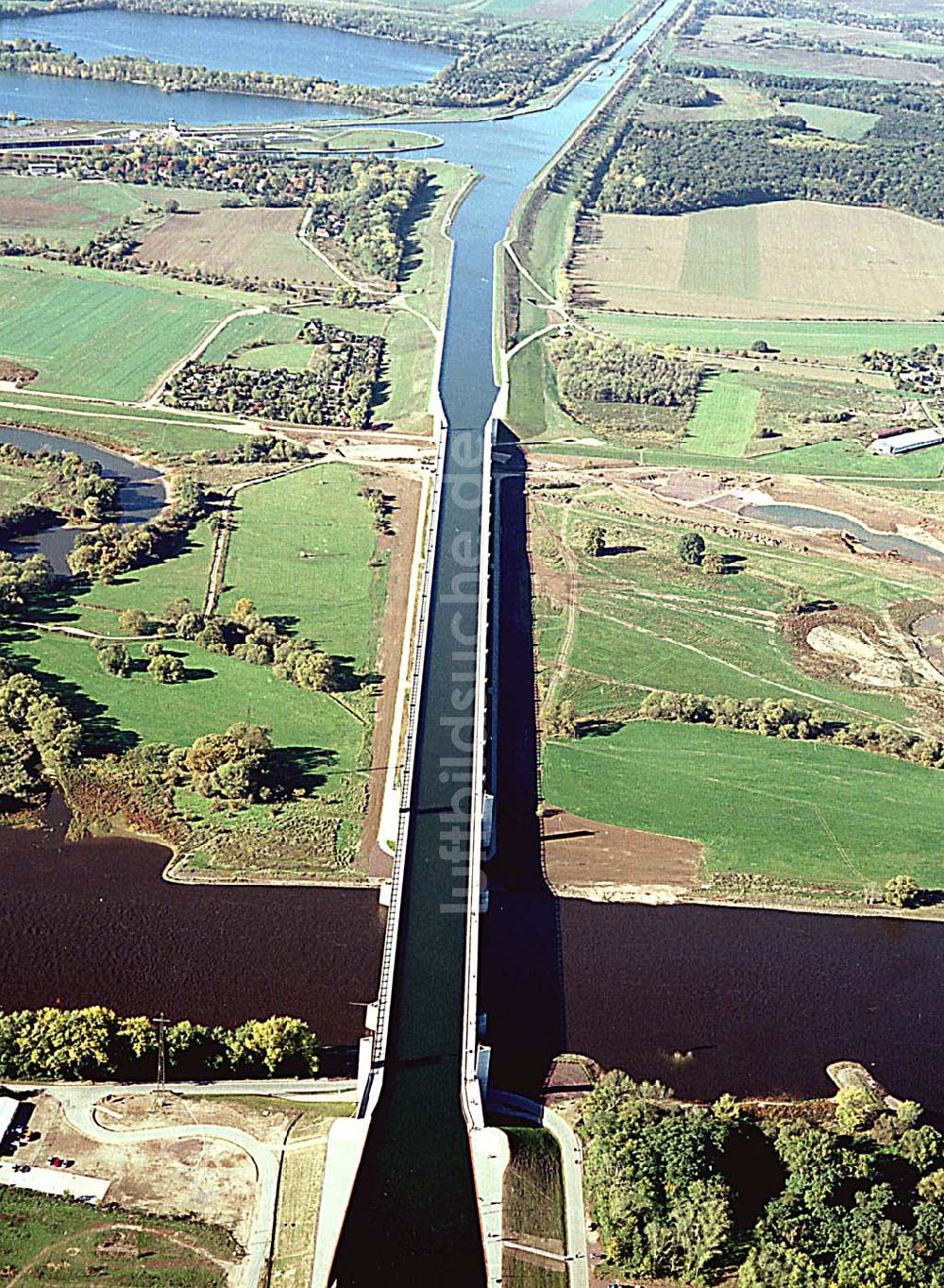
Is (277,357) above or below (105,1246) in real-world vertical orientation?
above

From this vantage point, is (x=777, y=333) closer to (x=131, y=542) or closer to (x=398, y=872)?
(x=131, y=542)

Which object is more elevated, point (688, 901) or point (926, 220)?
point (926, 220)

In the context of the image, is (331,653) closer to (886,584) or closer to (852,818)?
(852,818)

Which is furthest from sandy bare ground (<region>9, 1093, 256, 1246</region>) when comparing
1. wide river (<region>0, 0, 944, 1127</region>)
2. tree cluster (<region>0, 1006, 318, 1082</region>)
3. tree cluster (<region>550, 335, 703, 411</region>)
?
tree cluster (<region>550, 335, 703, 411</region>)

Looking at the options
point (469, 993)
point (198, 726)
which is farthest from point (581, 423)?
point (469, 993)

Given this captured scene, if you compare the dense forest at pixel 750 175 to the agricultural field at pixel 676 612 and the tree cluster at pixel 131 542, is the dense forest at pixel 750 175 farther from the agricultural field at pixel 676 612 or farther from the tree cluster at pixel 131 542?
the tree cluster at pixel 131 542

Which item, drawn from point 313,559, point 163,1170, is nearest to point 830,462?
point 313,559
